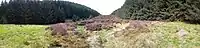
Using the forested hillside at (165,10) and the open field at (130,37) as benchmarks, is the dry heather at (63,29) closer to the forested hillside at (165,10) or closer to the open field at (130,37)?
the open field at (130,37)

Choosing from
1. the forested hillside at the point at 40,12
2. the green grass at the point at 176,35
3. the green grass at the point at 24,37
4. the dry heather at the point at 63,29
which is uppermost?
the green grass at the point at 176,35

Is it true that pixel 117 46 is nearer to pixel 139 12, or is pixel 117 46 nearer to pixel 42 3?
pixel 139 12

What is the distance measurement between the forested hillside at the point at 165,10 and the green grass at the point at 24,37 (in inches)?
135

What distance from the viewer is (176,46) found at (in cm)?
1012

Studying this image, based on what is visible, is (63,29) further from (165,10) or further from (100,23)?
(165,10)

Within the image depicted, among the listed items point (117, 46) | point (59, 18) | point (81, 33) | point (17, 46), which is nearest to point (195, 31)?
point (117, 46)

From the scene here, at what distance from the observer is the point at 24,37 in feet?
36.8

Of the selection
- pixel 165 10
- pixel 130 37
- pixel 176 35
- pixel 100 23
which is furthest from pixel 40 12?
pixel 176 35

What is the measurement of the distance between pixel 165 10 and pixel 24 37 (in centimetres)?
466

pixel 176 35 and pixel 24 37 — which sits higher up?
pixel 176 35

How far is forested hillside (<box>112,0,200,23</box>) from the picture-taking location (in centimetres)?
1234

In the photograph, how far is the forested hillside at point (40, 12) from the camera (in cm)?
2662

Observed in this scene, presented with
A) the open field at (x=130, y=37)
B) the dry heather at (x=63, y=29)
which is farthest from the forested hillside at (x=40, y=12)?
the open field at (x=130, y=37)

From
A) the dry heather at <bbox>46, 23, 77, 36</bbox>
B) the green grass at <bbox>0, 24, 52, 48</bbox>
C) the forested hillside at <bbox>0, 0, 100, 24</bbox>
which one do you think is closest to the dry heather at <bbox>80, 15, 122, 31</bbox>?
the dry heather at <bbox>46, 23, 77, 36</bbox>
